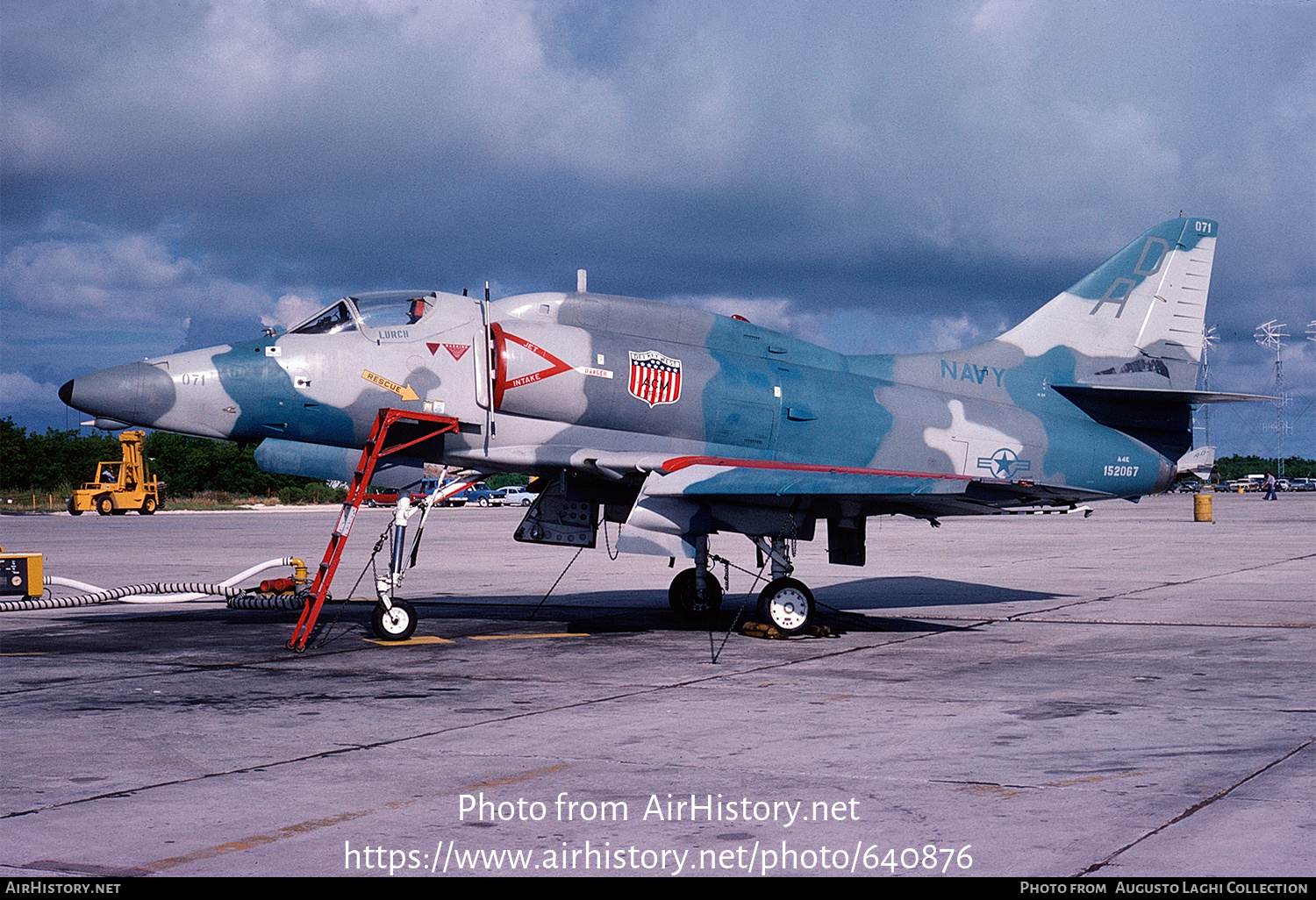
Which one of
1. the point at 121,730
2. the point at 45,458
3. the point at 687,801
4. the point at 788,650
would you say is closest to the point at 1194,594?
the point at 788,650

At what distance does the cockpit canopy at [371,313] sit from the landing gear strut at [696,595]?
17.0ft

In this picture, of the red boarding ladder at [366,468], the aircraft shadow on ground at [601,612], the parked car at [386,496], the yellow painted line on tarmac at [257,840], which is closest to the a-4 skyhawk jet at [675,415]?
the red boarding ladder at [366,468]

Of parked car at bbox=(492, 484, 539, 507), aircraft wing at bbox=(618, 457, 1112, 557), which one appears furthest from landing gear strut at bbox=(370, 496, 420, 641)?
parked car at bbox=(492, 484, 539, 507)

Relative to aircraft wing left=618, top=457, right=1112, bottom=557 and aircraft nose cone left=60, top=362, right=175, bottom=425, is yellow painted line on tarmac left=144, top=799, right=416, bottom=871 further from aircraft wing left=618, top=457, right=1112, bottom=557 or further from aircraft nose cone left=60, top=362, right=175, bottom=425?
aircraft nose cone left=60, top=362, right=175, bottom=425

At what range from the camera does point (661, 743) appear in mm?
7895

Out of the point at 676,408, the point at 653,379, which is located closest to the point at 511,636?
the point at 676,408

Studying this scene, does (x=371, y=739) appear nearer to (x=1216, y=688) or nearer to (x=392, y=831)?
(x=392, y=831)

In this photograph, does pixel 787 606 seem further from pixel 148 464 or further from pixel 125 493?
pixel 148 464

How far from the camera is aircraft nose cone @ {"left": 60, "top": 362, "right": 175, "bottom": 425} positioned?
12758 millimetres

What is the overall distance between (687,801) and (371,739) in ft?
8.96

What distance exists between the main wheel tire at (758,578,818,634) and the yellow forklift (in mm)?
57607

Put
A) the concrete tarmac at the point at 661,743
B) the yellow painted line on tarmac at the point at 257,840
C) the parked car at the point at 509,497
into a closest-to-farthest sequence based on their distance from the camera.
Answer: the yellow painted line on tarmac at the point at 257,840 < the concrete tarmac at the point at 661,743 < the parked car at the point at 509,497

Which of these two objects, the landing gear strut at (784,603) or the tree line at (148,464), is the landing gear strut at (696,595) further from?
the tree line at (148,464)

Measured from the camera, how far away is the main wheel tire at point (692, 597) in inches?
643
